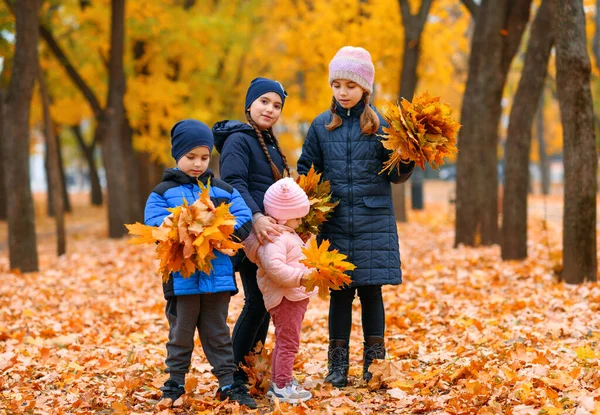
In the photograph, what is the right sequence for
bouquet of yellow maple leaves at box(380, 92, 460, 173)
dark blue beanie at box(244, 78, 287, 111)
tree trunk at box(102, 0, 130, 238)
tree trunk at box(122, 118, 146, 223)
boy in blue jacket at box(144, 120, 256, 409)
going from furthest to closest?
tree trunk at box(122, 118, 146, 223) → tree trunk at box(102, 0, 130, 238) → dark blue beanie at box(244, 78, 287, 111) → bouquet of yellow maple leaves at box(380, 92, 460, 173) → boy in blue jacket at box(144, 120, 256, 409)

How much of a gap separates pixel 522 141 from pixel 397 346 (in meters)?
5.55

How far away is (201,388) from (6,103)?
7.88m

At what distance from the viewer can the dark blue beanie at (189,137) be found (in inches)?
171

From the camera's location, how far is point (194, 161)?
14.3ft

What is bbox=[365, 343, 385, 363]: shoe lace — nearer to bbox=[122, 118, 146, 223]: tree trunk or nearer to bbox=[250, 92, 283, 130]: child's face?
bbox=[250, 92, 283, 130]: child's face

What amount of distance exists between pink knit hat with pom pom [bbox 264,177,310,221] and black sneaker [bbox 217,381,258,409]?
3.42 feet

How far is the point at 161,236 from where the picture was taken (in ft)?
13.2

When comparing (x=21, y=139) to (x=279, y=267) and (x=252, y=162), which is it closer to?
(x=252, y=162)

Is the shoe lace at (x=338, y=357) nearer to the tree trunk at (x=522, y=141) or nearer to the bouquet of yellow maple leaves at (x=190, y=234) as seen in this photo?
the bouquet of yellow maple leaves at (x=190, y=234)

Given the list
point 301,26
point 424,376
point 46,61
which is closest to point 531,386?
point 424,376

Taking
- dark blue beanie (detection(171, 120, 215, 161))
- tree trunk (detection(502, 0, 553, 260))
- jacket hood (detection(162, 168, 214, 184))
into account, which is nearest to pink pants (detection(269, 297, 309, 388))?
jacket hood (detection(162, 168, 214, 184))

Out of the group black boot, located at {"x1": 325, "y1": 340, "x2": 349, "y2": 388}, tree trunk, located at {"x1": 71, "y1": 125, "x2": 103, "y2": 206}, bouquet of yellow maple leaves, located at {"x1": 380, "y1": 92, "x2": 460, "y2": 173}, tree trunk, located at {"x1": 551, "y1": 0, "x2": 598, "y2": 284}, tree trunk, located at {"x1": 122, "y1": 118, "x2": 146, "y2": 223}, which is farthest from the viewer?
tree trunk, located at {"x1": 71, "y1": 125, "x2": 103, "y2": 206}

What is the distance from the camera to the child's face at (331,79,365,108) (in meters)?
4.79

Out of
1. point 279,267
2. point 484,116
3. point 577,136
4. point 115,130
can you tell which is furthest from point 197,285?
point 115,130
